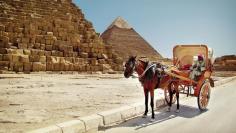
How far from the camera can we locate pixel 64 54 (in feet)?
96.7

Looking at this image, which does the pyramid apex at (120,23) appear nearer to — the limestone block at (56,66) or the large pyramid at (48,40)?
the large pyramid at (48,40)

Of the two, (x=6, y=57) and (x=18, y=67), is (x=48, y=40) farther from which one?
(x=6, y=57)

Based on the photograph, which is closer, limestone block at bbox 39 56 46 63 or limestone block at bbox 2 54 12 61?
limestone block at bbox 2 54 12 61

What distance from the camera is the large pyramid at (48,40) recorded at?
25656 millimetres

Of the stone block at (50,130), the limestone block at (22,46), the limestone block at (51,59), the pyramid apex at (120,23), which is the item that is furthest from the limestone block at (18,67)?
the pyramid apex at (120,23)

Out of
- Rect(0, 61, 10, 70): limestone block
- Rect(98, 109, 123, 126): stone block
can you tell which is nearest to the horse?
Rect(98, 109, 123, 126): stone block

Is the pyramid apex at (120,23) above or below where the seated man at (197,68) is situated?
above

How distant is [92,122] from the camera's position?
5.69 metres

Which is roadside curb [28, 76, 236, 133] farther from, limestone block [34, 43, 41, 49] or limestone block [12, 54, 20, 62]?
limestone block [34, 43, 41, 49]

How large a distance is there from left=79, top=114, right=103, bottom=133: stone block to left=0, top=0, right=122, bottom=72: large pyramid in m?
19.5

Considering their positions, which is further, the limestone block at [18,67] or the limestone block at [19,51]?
the limestone block at [19,51]

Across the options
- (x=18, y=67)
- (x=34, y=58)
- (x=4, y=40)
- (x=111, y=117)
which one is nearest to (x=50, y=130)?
(x=111, y=117)

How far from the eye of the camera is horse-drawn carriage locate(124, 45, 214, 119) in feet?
21.3

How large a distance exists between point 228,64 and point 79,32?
32.9 m
